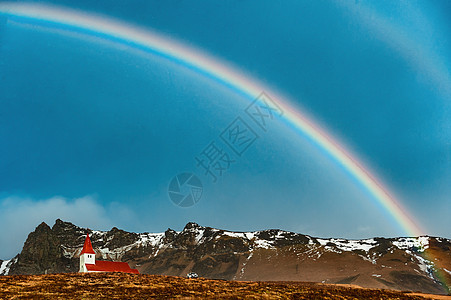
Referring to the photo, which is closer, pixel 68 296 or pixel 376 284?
pixel 68 296

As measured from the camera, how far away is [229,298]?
3469 cm

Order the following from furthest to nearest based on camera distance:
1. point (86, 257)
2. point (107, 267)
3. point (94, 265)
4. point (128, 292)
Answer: point (86, 257)
point (107, 267)
point (94, 265)
point (128, 292)

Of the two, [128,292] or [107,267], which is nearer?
[128,292]

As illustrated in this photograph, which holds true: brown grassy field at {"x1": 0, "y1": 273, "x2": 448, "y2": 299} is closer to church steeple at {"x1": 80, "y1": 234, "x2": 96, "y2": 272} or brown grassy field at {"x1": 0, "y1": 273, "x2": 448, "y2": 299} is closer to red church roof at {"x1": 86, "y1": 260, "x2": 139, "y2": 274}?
red church roof at {"x1": 86, "y1": 260, "x2": 139, "y2": 274}

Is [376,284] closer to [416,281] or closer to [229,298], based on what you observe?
[416,281]

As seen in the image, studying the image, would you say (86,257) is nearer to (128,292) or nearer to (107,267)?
(107,267)

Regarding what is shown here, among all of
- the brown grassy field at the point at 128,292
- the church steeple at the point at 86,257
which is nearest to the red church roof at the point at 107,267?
the church steeple at the point at 86,257

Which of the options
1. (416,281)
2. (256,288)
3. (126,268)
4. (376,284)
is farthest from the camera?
(416,281)

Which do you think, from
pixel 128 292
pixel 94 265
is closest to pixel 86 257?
pixel 94 265

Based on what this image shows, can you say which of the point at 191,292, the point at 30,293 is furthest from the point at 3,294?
the point at 191,292

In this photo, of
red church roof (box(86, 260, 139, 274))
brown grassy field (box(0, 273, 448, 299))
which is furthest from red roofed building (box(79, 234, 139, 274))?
brown grassy field (box(0, 273, 448, 299))

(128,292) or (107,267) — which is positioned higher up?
(107,267)

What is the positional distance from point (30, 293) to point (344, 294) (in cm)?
3397

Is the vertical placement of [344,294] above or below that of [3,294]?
below
